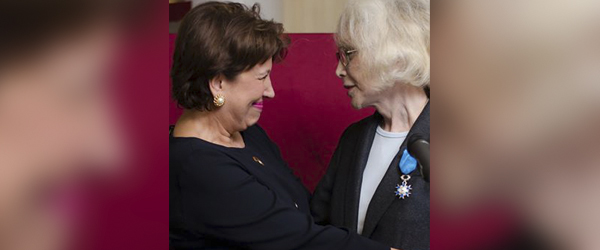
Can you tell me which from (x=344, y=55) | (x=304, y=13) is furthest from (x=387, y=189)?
(x=304, y=13)

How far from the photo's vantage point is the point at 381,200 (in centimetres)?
125

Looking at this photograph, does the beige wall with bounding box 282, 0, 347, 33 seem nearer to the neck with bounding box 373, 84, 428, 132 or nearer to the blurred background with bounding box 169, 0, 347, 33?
the blurred background with bounding box 169, 0, 347, 33

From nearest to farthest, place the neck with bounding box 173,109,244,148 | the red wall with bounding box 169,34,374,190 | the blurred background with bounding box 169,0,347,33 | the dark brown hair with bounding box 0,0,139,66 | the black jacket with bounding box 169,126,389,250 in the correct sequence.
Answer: the dark brown hair with bounding box 0,0,139,66 → the black jacket with bounding box 169,126,389,250 → the neck with bounding box 173,109,244,148 → the red wall with bounding box 169,34,374,190 → the blurred background with bounding box 169,0,347,33

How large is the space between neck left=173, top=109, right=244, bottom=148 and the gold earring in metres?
0.02

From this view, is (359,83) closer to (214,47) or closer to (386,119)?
(386,119)

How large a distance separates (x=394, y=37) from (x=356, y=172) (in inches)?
10.7

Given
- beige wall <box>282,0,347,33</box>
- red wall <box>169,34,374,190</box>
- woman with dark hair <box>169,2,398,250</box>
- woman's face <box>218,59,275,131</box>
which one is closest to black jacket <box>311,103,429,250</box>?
woman with dark hair <box>169,2,398,250</box>

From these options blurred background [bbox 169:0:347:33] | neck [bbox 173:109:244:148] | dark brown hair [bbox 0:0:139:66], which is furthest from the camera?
blurred background [bbox 169:0:347:33]

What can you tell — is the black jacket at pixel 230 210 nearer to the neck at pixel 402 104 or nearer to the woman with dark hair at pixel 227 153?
the woman with dark hair at pixel 227 153

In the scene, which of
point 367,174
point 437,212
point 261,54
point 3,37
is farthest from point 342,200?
point 3,37

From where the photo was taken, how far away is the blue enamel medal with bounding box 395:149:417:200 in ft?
4.03

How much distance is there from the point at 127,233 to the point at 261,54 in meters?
0.83

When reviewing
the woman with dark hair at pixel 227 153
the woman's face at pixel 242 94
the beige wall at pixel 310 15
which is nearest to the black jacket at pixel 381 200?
the woman with dark hair at pixel 227 153

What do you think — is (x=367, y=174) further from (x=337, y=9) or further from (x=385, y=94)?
(x=337, y=9)
